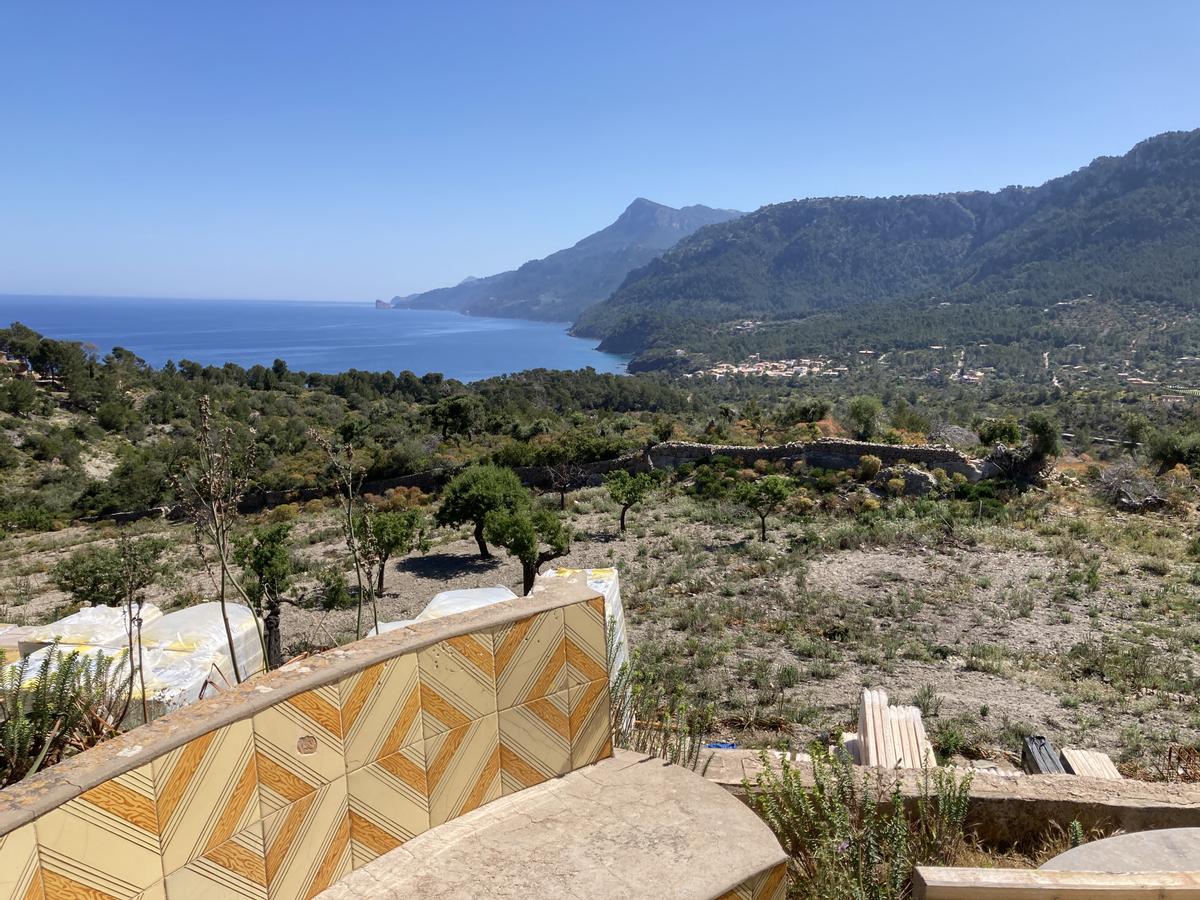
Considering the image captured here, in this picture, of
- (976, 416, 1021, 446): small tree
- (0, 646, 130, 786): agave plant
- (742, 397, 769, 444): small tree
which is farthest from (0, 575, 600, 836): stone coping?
(742, 397, 769, 444): small tree

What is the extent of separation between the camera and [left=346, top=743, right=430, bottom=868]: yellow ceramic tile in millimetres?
2594

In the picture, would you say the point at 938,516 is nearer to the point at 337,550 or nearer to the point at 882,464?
the point at 882,464

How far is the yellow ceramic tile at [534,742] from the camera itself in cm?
300

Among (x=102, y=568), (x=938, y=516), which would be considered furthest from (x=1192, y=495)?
(x=102, y=568)

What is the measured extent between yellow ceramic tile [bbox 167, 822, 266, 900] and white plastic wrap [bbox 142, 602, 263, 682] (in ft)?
15.1

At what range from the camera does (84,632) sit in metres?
7.20

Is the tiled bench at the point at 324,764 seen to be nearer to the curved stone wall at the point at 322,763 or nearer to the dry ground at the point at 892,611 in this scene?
the curved stone wall at the point at 322,763

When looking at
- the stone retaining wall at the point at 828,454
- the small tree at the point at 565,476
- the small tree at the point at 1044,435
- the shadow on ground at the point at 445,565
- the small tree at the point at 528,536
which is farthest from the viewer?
the small tree at the point at 565,476

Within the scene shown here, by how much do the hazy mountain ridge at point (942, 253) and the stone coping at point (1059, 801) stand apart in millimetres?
102336

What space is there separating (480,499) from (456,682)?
40.6 feet

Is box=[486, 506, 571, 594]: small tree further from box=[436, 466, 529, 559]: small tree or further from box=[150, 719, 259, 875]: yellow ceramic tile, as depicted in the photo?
box=[150, 719, 259, 875]: yellow ceramic tile

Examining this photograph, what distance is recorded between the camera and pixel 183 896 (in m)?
2.16

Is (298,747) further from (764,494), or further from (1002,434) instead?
(1002,434)

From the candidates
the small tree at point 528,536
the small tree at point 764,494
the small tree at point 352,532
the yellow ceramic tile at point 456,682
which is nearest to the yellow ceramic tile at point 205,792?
the yellow ceramic tile at point 456,682
